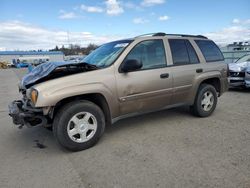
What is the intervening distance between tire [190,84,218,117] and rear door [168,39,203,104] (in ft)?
1.20

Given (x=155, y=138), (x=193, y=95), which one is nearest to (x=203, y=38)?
(x=193, y=95)

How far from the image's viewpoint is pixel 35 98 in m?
3.21

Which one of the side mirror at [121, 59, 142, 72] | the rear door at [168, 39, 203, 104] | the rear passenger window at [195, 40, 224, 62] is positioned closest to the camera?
the side mirror at [121, 59, 142, 72]

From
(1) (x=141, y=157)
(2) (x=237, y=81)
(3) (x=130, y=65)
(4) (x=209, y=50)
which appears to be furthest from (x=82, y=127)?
(2) (x=237, y=81)

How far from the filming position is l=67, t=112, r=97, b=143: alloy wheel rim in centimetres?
349

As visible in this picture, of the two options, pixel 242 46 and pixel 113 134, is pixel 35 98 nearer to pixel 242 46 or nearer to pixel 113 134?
pixel 113 134

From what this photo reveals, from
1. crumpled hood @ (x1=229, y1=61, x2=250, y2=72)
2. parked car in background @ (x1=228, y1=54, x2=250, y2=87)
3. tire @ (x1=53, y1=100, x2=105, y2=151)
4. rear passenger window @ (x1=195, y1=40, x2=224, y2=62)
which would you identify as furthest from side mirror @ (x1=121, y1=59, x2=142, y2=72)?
crumpled hood @ (x1=229, y1=61, x2=250, y2=72)

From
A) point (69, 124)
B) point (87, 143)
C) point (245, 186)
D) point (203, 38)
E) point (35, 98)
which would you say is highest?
point (203, 38)

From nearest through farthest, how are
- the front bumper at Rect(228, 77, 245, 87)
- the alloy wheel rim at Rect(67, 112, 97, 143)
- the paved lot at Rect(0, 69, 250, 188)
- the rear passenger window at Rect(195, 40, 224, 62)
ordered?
the paved lot at Rect(0, 69, 250, 188) → the alloy wheel rim at Rect(67, 112, 97, 143) → the rear passenger window at Rect(195, 40, 224, 62) → the front bumper at Rect(228, 77, 245, 87)

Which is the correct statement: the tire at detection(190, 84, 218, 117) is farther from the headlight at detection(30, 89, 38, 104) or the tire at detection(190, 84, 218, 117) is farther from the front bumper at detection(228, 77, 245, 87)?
the front bumper at detection(228, 77, 245, 87)

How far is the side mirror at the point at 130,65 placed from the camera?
3695 mm

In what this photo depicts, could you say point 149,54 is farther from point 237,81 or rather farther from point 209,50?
point 237,81

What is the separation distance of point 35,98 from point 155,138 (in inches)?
84.6

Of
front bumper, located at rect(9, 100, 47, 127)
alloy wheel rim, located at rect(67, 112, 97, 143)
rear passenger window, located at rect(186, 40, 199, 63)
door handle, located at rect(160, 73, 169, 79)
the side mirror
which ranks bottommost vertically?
alloy wheel rim, located at rect(67, 112, 97, 143)
